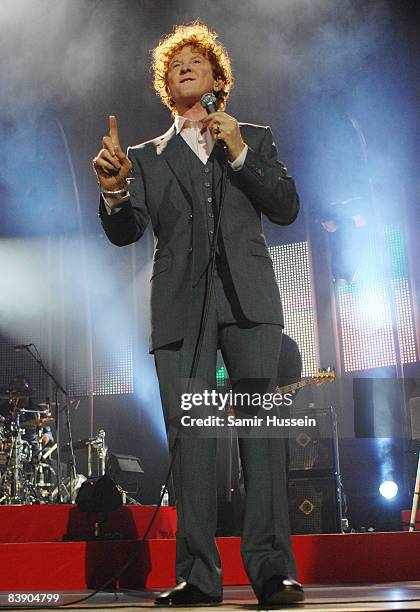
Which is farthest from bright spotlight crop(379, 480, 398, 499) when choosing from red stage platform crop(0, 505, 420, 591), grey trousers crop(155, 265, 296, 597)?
grey trousers crop(155, 265, 296, 597)

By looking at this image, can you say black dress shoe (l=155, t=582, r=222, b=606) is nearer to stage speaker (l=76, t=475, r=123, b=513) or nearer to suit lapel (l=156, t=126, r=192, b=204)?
suit lapel (l=156, t=126, r=192, b=204)

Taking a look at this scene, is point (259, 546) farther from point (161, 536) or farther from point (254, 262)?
point (161, 536)

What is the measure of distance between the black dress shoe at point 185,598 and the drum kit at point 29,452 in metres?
4.69

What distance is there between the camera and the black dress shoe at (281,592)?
5.15ft

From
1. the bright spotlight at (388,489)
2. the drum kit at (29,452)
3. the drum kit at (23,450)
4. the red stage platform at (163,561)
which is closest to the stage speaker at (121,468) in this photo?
the drum kit at (29,452)

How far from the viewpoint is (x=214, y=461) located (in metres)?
1.83

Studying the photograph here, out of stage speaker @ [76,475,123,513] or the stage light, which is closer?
stage speaker @ [76,475,123,513]

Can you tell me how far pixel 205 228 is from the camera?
1.92 meters

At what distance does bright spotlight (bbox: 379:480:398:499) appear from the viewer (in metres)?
6.27

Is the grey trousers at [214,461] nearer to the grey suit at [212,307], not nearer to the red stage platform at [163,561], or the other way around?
the grey suit at [212,307]

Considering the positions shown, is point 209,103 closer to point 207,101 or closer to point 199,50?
point 207,101

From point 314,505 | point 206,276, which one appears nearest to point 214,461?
point 206,276

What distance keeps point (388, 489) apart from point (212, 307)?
5.00 metres

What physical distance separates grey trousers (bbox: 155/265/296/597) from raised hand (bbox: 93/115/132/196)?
1.15ft
